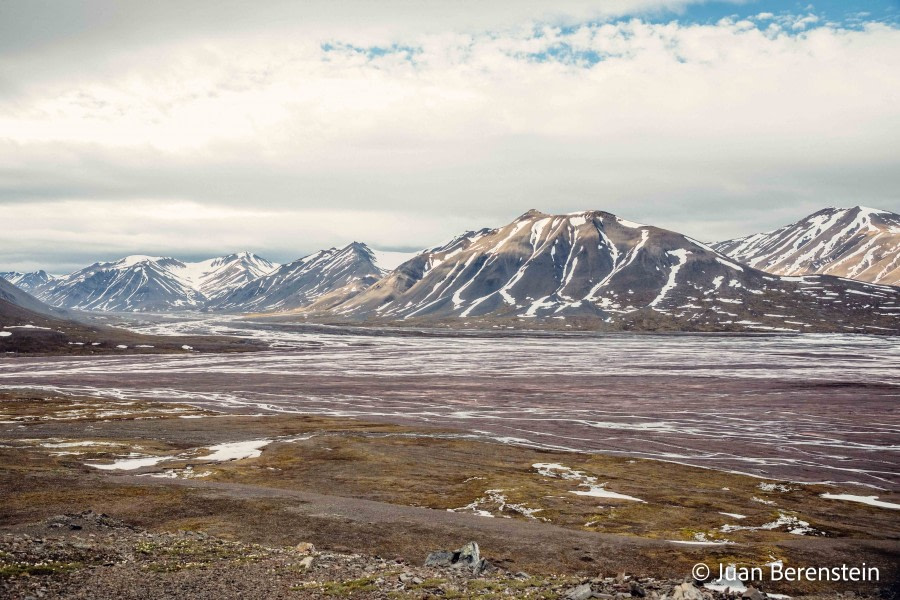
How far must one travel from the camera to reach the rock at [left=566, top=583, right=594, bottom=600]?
2441 cm

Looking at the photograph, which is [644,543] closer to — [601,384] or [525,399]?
[525,399]

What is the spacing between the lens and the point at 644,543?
119 ft

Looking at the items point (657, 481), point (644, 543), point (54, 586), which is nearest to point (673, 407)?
point (657, 481)

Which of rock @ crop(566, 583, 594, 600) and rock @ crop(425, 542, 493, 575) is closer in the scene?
A: rock @ crop(566, 583, 594, 600)

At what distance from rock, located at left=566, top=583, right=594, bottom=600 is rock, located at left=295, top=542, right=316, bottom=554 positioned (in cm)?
1263

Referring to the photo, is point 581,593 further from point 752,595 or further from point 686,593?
point 752,595

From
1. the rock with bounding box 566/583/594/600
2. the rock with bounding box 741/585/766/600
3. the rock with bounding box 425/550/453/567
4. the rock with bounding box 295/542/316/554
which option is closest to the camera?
the rock with bounding box 566/583/594/600

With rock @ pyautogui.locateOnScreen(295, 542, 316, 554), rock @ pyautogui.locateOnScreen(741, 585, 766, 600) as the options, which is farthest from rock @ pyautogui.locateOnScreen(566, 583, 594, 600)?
rock @ pyautogui.locateOnScreen(295, 542, 316, 554)

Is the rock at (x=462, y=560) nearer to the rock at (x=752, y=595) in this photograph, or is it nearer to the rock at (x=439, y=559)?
the rock at (x=439, y=559)

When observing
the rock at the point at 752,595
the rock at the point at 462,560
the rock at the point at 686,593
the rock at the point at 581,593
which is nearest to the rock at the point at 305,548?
the rock at the point at 462,560

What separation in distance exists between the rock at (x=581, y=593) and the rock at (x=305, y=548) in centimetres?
1263

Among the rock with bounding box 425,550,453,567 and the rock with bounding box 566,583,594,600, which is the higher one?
the rock with bounding box 566,583,594,600

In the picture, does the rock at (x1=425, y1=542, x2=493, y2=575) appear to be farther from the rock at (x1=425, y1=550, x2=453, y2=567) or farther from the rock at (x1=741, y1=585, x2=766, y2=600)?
the rock at (x1=741, y1=585, x2=766, y2=600)

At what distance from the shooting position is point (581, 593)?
24.5 meters
